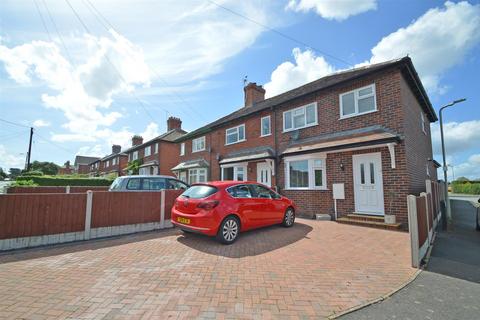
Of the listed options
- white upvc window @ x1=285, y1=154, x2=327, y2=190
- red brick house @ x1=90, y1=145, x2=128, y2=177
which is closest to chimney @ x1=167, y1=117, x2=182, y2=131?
red brick house @ x1=90, y1=145, x2=128, y2=177

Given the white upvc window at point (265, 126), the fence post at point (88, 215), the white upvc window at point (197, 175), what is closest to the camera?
the fence post at point (88, 215)

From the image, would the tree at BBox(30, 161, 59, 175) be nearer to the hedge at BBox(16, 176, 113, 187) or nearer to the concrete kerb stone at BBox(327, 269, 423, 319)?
the hedge at BBox(16, 176, 113, 187)

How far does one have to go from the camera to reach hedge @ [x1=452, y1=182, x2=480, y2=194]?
35.2 meters

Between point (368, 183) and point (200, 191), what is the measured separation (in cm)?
635

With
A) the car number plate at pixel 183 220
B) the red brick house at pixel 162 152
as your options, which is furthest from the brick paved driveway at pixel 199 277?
the red brick house at pixel 162 152

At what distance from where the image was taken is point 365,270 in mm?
4195

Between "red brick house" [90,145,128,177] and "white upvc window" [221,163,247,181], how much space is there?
22.3m

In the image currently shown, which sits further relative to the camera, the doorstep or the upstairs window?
the upstairs window

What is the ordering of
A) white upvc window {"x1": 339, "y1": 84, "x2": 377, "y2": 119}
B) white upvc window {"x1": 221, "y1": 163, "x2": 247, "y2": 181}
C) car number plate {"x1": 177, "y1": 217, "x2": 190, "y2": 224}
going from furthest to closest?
1. white upvc window {"x1": 221, "y1": 163, "x2": 247, "y2": 181}
2. white upvc window {"x1": 339, "y1": 84, "x2": 377, "y2": 119}
3. car number plate {"x1": 177, "y1": 217, "x2": 190, "y2": 224}

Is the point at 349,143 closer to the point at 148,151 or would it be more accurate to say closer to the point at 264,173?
the point at 264,173

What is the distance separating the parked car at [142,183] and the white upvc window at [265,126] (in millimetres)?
6325

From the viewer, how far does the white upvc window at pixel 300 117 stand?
428 inches

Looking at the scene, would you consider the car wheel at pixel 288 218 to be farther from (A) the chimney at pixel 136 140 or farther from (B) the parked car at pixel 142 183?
(A) the chimney at pixel 136 140

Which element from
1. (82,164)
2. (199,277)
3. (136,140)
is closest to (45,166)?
(82,164)
